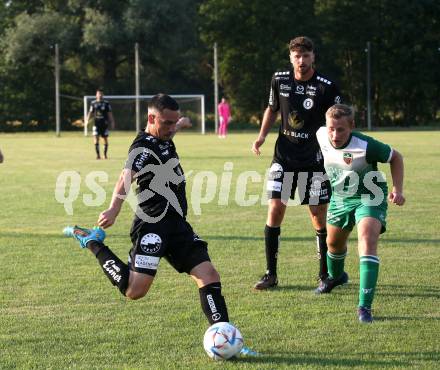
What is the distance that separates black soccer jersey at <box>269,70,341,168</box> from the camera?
266 inches

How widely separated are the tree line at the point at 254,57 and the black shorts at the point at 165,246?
150ft

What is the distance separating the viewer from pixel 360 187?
5.88 metres

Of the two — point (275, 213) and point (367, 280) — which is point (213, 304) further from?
point (275, 213)

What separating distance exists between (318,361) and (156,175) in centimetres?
154

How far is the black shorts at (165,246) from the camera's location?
5.00 m

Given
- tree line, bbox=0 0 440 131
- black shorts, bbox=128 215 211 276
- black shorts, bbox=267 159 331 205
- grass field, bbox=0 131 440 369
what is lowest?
grass field, bbox=0 131 440 369

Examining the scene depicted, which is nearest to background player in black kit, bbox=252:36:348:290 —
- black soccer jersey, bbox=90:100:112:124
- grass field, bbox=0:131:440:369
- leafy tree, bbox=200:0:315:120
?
grass field, bbox=0:131:440:369

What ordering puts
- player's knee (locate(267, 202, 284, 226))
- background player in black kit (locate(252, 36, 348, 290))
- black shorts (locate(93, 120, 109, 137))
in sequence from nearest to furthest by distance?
background player in black kit (locate(252, 36, 348, 290)) < player's knee (locate(267, 202, 284, 226)) < black shorts (locate(93, 120, 109, 137))

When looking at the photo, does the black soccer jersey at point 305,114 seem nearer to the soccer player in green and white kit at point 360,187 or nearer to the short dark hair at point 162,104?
the soccer player in green and white kit at point 360,187

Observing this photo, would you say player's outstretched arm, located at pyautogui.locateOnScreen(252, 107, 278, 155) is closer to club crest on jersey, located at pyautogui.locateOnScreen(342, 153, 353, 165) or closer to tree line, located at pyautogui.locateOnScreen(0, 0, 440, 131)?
club crest on jersey, located at pyautogui.locateOnScreen(342, 153, 353, 165)

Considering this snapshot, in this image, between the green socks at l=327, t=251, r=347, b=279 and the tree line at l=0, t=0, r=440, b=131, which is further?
the tree line at l=0, t=0, r=440, b=131

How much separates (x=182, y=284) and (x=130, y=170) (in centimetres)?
207

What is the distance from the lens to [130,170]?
4.96 metres

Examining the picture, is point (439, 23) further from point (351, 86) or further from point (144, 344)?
point (144, 344)
